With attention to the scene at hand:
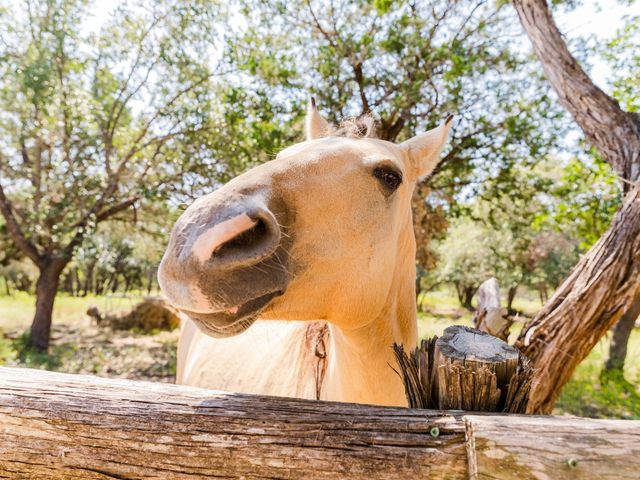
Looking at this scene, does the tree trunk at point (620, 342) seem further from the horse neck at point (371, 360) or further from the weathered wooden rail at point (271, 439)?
the weathered wooden rail at point (271, 439)

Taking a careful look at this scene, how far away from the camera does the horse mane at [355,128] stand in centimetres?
233

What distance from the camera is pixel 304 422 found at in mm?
1088

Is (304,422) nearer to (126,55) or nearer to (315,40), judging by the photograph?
(315,40)

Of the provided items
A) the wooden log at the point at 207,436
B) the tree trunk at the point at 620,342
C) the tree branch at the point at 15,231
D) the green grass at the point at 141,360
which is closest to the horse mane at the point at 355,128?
the wooden log at the point at 207,436

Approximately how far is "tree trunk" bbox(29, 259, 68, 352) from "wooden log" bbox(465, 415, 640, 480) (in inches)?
450

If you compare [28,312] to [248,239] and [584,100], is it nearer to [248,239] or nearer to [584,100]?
[248,239]

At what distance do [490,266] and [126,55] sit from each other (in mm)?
22514

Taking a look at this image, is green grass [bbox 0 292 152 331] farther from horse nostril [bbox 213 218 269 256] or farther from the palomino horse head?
horse nostril [bbox 213 218 269 256]

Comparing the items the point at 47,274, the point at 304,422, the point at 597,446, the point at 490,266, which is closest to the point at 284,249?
the point at 304,422

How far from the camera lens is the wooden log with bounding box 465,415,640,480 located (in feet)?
3.01

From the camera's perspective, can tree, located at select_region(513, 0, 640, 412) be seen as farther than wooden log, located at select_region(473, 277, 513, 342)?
No

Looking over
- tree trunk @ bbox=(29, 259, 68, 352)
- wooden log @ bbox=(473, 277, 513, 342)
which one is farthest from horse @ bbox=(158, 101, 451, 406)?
tree trunk @ bbox=(29, 259, 68, 352)

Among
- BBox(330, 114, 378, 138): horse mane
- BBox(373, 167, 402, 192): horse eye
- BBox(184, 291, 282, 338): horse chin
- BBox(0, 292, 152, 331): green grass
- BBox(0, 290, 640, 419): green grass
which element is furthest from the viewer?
BBox(0, 292, 152, 331): green grass

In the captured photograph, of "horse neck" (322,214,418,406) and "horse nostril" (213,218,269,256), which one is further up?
"horse nostril" (213,218,269,256)
